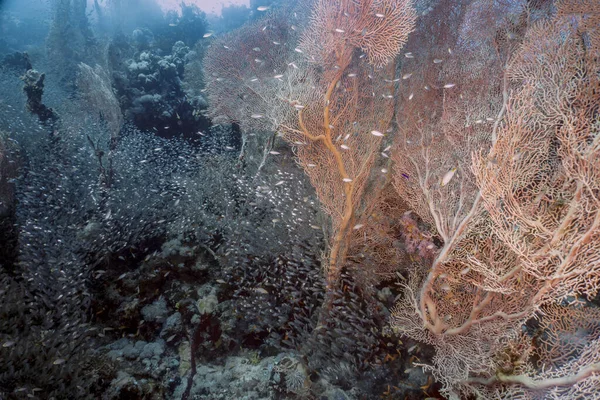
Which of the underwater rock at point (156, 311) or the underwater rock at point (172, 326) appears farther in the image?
the underwater rock at point (156, 311)

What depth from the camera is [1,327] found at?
441 cm

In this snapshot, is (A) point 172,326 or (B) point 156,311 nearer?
(A) point 172,326

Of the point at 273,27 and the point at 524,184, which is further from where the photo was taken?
the point at 273,27

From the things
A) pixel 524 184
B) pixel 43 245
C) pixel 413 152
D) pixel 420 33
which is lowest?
pixel 43 245

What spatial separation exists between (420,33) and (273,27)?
419cm

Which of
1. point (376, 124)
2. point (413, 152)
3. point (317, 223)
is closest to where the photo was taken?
point (413, 152)

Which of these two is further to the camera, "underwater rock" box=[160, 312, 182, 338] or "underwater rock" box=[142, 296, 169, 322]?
"underwater rock" box=[142, 296, 169, 322]

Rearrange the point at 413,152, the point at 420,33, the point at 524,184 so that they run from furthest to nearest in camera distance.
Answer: the point at 420,33 < the point at 413,152 < the point at 524,184

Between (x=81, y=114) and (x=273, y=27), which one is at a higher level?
(x=273, y=27)

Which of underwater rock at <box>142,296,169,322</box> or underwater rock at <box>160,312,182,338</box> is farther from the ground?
underwater rock at <box>142,296,169,322</box>

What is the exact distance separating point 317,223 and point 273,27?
6.09 metres

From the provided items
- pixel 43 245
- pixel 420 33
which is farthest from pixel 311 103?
pixel 43 245

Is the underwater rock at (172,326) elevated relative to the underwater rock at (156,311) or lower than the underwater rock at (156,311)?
lower

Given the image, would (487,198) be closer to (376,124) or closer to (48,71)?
(376,124)
